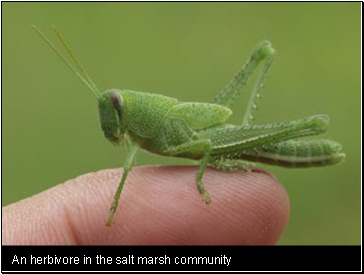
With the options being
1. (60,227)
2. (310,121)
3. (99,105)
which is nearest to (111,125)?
(99,105)

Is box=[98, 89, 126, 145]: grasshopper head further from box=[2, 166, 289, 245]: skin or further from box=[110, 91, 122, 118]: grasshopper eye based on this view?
box=[2, 166, 289, 245]: skin

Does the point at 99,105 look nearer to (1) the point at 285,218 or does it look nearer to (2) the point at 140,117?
(2) the point at 140,117

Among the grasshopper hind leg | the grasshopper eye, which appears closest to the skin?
the grasshopper hind leg

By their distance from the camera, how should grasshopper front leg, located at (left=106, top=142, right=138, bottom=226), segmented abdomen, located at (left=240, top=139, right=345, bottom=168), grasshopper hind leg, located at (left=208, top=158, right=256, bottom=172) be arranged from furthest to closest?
grasshopper hind leg, located at (left=208, top=158, right=256, bottom=172), segmented abdomen, located at (left=240, top=139, right=345, bottom=168), grasshopper front leg, located at (left=106, top=142, right=138, bottom=226)

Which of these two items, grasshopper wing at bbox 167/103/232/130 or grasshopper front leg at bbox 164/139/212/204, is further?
grasshopper wing at bbox 167/103/232/130

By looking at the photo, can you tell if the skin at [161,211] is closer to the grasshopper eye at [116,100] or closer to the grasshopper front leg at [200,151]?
the grasshopper front leg at [200,151]

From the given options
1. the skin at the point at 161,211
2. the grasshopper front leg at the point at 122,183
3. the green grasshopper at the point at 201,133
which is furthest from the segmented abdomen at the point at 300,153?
the grasshopper front leg at the point at 122,183

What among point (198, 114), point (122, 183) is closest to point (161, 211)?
point (122, 183)
